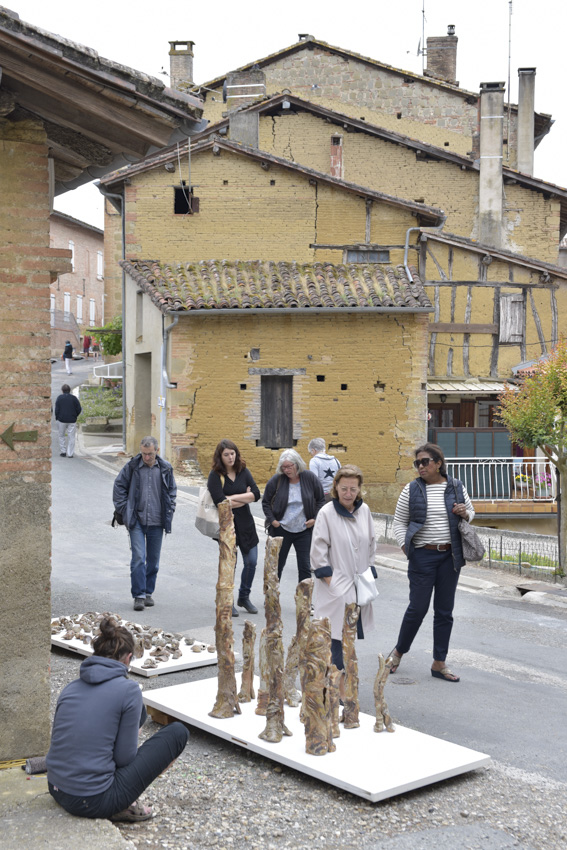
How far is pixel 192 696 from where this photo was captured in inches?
226

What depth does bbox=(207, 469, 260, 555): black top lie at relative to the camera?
8.56 m

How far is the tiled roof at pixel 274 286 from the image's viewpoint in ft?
61.4

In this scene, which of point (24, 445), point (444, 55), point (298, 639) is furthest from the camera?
point (444, 55)

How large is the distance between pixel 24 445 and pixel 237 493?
4.05m

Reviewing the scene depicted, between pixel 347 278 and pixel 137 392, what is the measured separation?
19.8ft

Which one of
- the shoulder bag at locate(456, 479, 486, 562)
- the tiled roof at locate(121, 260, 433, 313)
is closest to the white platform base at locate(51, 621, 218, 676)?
the shoulder bag at locate(456, 479, 486, 562)

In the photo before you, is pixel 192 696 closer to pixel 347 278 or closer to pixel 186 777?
pixel 186 777

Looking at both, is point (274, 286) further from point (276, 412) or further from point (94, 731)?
point (94, 731)

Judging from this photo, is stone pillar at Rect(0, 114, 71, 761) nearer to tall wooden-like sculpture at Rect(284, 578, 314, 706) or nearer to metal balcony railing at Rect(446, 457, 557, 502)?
tall wooden-like sculpture at Rect(284, 578, 314, 706)

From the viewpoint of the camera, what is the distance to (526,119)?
27.7 m

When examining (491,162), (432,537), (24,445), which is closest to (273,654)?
(432,537)

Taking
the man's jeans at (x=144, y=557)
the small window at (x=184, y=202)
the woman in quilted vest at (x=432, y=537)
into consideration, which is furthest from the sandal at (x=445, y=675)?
the small window at (x=184, y=202)

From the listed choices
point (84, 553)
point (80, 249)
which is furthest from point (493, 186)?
point (80, 249)

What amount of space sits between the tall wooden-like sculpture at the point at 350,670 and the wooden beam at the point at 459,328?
689 inches
